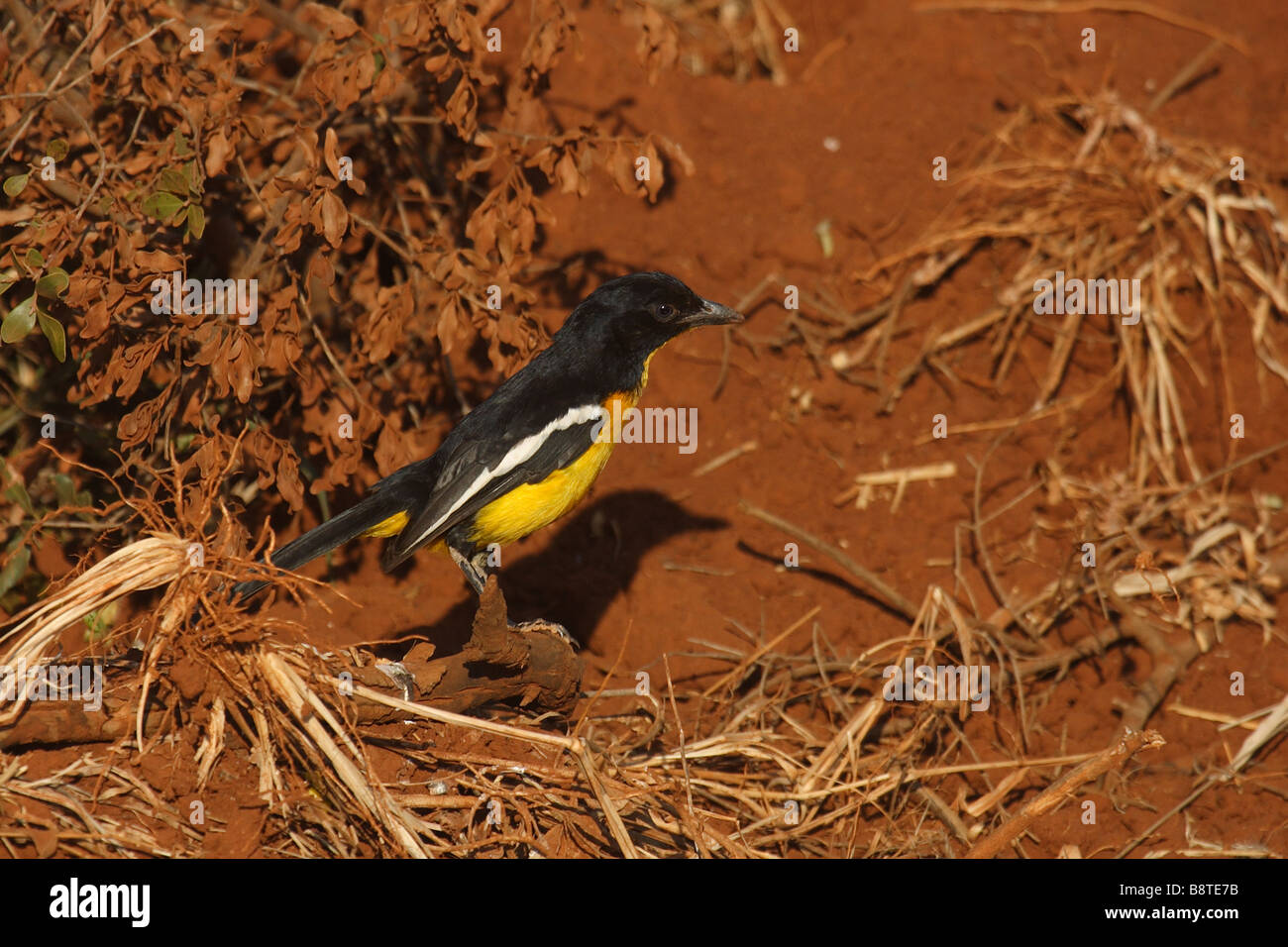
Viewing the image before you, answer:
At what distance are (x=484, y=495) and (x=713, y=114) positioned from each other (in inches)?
133

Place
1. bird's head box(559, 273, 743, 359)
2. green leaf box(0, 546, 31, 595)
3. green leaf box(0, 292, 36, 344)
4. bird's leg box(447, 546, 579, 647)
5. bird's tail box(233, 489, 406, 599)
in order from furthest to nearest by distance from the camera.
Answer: bird's head box(559, 273, 743, 359) → green leaf box(0, 546, 31, 595) → bird's leg box(447, 546, 579, 647) → bird's tail box(233, 489, 406, 599) → green leaf box(0, 292, 36, 344)

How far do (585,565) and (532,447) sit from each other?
1400 mm

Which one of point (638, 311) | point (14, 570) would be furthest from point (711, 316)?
point (14, 570)

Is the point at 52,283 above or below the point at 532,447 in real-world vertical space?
above

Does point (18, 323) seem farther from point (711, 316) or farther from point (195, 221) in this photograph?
point (711, 316)

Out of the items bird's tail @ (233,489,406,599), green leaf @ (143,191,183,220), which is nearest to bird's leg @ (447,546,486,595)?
bird's tail @ (233,489,406,599)

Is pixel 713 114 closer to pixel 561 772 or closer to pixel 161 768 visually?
pixel 561 772

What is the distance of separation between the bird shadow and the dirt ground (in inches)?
0.6

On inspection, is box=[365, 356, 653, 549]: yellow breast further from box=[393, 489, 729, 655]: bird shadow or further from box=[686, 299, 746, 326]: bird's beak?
box=[393, 489, 729, 655]: bird shadow

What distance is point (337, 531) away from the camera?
4.91 meters

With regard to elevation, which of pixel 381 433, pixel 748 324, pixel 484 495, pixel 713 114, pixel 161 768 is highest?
pixel 713 114

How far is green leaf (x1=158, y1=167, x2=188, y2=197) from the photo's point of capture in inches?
191

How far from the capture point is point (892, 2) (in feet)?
25.8
